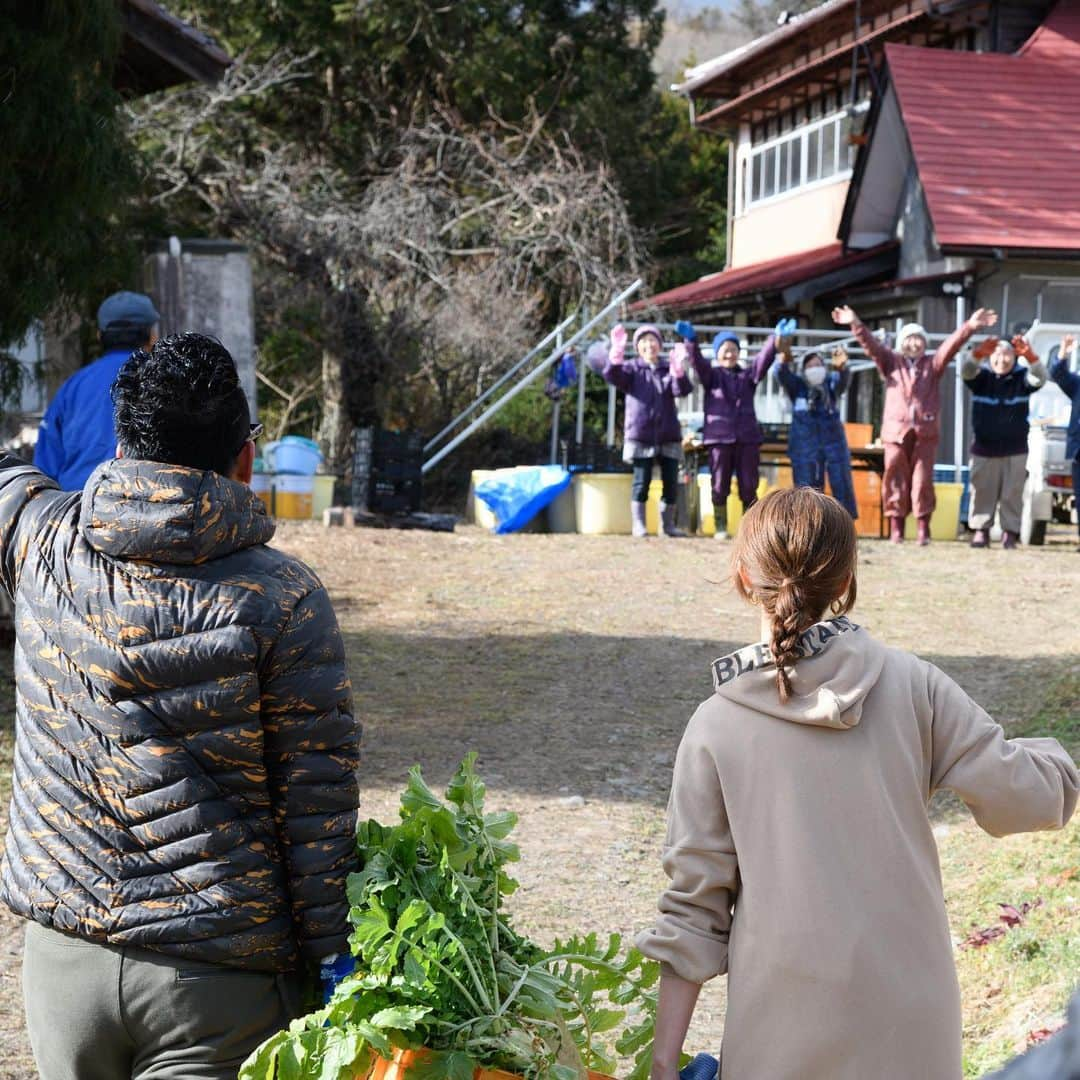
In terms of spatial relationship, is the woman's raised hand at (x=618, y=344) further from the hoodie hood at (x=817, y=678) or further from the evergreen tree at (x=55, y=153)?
the hoodie hood at (x=817, y=678)

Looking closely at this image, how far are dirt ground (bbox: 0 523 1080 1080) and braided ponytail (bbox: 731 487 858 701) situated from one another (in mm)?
2275

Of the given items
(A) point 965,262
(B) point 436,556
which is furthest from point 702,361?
(A) point 965,262

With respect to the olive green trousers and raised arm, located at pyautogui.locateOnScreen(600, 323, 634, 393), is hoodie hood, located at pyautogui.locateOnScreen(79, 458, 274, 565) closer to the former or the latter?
the olive green trousers

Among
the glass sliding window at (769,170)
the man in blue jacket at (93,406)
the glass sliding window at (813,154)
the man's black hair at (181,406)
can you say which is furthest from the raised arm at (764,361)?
the glass sliding window at (769,170)

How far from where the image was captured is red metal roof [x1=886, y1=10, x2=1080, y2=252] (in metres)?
20.4

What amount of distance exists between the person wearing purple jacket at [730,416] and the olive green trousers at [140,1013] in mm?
13745

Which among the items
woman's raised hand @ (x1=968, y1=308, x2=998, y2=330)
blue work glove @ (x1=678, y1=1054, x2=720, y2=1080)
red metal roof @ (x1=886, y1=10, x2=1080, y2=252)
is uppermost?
red metal roof @ (x1=886, y1=10, x2=1080, y2=252)

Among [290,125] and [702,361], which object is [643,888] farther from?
[290,125]

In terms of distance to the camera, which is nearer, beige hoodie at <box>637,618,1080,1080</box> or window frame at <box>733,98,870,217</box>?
beige hoodie at <box>637,618,1080,1080</box>

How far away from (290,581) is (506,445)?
63.0 feet

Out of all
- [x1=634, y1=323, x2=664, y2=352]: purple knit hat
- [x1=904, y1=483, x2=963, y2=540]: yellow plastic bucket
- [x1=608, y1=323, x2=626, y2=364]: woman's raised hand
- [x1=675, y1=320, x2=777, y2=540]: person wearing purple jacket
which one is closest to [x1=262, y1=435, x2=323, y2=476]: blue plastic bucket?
[x1=608, y1=323, x2=626, y2=364]: woman's raised hand

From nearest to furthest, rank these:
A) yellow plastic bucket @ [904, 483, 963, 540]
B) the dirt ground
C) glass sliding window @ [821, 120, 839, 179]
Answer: the dirt ground → yellow plastic bucket @ [904, 483, 963, 540] → glass sliding window @ [821, 120, 839, 179]

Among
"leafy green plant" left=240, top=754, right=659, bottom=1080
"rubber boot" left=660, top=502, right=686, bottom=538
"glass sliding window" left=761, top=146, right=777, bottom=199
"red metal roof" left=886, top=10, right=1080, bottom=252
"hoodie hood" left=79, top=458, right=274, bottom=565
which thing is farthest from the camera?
"glass sliding window" left=761, top=146, right=777, bottom=199

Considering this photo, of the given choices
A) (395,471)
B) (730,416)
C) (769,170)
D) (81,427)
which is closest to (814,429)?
(730,416)
